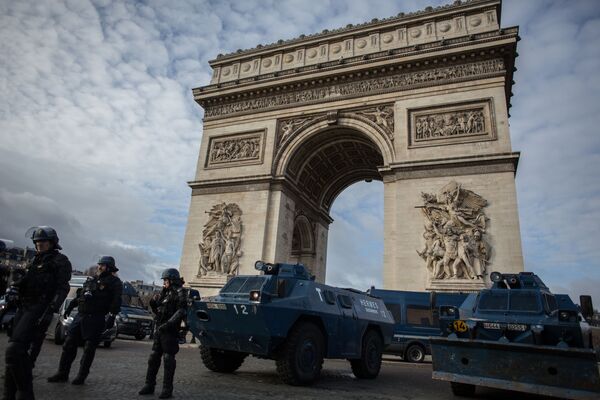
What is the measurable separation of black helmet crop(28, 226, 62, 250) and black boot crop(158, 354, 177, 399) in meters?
1.88

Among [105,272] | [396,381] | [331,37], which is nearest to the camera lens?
[105,272]

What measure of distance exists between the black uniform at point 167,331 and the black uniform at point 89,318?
2.47 ft

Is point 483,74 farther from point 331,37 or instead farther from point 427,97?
point 331,37


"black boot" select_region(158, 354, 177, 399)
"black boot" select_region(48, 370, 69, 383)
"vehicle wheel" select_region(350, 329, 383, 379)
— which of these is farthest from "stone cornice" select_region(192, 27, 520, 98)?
"black boot" select_region(48, 370, 69, 383)

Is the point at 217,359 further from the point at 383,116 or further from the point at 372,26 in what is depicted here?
the point at 372,26

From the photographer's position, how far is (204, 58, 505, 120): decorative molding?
1686cm

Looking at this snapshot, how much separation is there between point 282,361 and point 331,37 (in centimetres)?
1804

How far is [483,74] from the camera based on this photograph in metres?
16.6

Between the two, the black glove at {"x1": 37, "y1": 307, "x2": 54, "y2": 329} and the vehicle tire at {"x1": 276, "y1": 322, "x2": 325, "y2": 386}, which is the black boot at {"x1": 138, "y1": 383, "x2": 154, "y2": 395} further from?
the vehicle tire at {"x1": 276, "y1": 322, "x2": 325, "y2": 386}

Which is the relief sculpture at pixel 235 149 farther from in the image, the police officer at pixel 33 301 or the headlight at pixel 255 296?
the police officer at pixel 33 301

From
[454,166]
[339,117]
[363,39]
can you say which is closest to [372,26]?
[363,39]

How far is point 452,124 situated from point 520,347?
12872 mm

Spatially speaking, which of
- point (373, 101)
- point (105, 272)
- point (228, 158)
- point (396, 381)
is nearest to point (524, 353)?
point (396, 381)

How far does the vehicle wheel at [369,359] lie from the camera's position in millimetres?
7887
